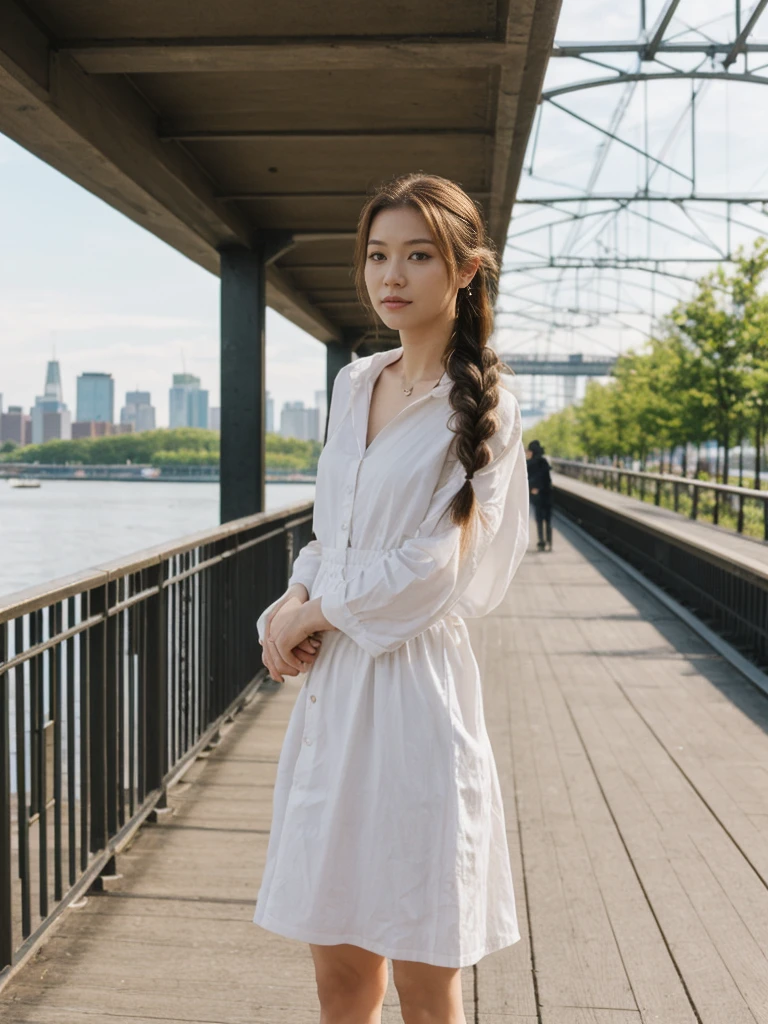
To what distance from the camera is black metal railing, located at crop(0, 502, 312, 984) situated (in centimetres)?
277

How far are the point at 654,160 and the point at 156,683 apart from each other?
39.7 ft

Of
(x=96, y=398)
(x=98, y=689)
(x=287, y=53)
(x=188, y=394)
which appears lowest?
(x=98, y=689)

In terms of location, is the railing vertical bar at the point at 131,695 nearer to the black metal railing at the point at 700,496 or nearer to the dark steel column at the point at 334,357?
the black metal railing at the point at 700,496

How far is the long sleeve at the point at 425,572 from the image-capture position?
1.74 meters

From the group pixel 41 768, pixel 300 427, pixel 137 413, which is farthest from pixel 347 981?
pixel 300 427

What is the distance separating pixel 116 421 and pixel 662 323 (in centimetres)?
3016

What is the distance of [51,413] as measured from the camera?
736 centimetres

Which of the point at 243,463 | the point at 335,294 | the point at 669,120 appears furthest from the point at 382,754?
the point at 669,120

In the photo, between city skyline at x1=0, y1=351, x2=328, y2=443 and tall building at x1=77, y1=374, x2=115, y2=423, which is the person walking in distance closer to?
city skyline at x1=0, y1=351, x2=328, y2=443

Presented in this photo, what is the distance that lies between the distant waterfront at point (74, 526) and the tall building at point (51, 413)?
0.28 metres

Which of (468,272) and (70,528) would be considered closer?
(468,272)

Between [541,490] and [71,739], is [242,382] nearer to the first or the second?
[71,739]

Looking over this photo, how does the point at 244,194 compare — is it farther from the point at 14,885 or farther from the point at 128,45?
the point at 14,885

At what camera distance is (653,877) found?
3596mm
